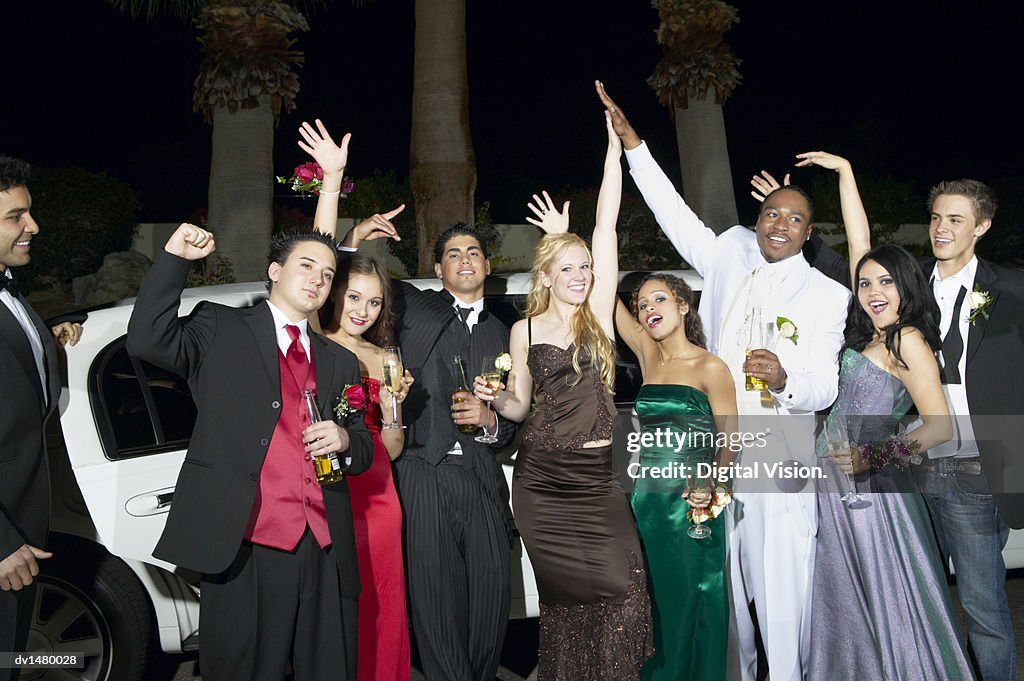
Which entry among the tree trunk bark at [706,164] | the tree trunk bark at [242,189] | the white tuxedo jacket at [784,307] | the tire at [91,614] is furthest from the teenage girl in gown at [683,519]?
the tree trunk bark at [706,164]

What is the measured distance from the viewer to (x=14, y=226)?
361 centimetres

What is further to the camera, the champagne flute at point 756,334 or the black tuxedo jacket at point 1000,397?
the champagne flute at point 756,334

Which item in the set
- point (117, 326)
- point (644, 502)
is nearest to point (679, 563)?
point (644, 502)

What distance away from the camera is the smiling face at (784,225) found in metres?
4.71

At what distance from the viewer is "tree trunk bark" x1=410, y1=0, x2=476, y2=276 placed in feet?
29.0

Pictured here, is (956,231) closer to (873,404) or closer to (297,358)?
(873,404)

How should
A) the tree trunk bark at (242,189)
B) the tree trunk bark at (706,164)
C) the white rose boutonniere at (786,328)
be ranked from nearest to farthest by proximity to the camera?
the white rose boutonniere at (786,328), the tree trunk bark at (242,189), the tree trunk bark at (706,164)

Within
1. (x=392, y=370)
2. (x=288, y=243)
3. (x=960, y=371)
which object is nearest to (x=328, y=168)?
(x=288, y=243)

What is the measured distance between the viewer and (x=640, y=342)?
15.5ft

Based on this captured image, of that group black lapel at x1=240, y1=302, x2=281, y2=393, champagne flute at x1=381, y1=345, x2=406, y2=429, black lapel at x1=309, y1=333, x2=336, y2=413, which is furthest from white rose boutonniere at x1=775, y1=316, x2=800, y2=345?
black lapel at x1=240, y1=302, x2=281, y2=393

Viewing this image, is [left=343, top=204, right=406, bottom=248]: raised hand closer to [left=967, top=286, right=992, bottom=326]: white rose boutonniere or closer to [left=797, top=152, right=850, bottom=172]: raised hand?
[left=797, top=152, right=850, bottom=172]: raised hand

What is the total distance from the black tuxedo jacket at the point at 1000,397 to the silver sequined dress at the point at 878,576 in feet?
1.25

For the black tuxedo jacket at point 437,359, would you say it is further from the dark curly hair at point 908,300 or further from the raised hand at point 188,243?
the dark curly hair at point 908,300

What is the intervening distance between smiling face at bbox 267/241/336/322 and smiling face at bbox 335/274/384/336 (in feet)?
1.61
